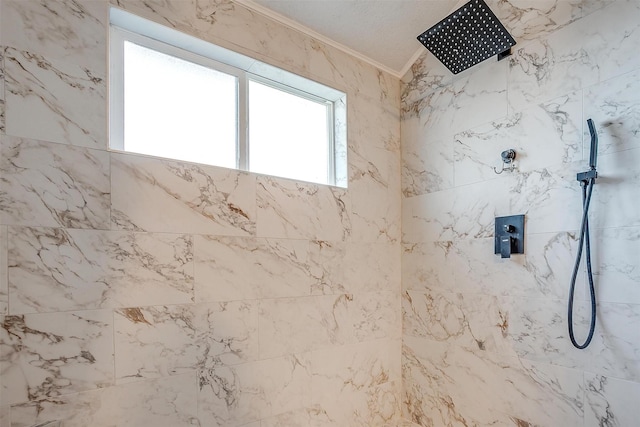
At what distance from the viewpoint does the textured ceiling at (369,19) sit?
5.31ft

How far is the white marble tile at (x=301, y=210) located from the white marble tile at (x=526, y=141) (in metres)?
0.62

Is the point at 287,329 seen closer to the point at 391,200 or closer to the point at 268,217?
the point at 268,217

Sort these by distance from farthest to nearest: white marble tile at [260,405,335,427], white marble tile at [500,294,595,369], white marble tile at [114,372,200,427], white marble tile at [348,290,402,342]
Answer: white marble tile at [348,290,402,342] < white marble tile at [260,405,335,427] < white marble tile at [500,294,595,369] < white marble tile at [114,372,200,427]

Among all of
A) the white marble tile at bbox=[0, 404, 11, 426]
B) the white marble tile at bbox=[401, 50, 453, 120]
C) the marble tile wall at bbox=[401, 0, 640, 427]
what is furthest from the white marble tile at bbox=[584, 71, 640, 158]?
the white marble tile at bbox=[0, 404, 11, 426]

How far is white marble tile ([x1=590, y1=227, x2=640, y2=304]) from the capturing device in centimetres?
121

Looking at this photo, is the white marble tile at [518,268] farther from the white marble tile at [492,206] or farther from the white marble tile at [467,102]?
the white marble tile at [467,102]

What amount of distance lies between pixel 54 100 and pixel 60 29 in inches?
9.4

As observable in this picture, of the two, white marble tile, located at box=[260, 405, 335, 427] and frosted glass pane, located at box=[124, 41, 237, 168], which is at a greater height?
A: frosted glass pane, located at box=[124, 41, 237, 168]

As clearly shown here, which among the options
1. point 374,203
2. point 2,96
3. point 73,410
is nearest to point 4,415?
point 73,410

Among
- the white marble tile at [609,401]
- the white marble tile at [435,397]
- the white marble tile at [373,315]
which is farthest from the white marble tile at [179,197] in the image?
the white marble tile at [609,401]

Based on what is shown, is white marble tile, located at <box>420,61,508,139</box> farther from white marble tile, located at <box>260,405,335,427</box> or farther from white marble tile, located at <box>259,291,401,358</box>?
white marble tile, located at <box>260,405,335,427</box>

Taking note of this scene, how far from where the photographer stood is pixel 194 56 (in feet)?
4.98

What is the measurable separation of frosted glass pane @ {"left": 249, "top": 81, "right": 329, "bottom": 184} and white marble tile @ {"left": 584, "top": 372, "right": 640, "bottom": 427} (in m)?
1.41

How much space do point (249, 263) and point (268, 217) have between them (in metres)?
0.22
